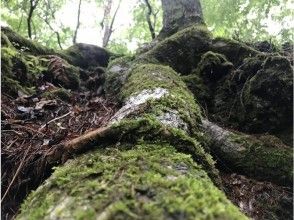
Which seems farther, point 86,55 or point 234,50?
point 86,55

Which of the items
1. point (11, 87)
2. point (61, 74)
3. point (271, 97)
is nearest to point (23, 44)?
point (61, 74)

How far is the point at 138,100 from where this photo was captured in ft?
12.0

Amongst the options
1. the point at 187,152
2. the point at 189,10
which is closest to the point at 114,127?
the point at 187,152

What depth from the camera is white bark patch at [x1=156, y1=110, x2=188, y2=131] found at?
3.00m

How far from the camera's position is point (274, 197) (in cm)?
322

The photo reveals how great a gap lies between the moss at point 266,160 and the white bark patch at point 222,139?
43 millimetres

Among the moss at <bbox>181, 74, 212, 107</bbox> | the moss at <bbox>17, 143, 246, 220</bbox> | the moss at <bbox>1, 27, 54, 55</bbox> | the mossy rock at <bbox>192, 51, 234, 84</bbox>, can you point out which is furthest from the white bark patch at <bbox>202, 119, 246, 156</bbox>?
the moss at <bbox>1, 27, 54, 55</bbox>

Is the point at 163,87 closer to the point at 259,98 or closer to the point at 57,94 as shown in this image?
the point at 259,98

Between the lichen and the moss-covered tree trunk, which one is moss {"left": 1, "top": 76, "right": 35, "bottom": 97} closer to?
the lichen

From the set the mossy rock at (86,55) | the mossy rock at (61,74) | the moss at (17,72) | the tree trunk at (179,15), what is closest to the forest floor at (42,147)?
the moss at (17,72)

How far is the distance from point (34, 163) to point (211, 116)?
2455 mm

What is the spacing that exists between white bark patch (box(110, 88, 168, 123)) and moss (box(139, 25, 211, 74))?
78.7 inches

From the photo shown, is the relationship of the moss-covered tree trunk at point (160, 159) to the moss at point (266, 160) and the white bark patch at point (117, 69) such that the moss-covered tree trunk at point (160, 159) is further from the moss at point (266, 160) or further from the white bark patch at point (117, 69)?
the white bark patch at point (117, 69)

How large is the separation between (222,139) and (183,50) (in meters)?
2.56
